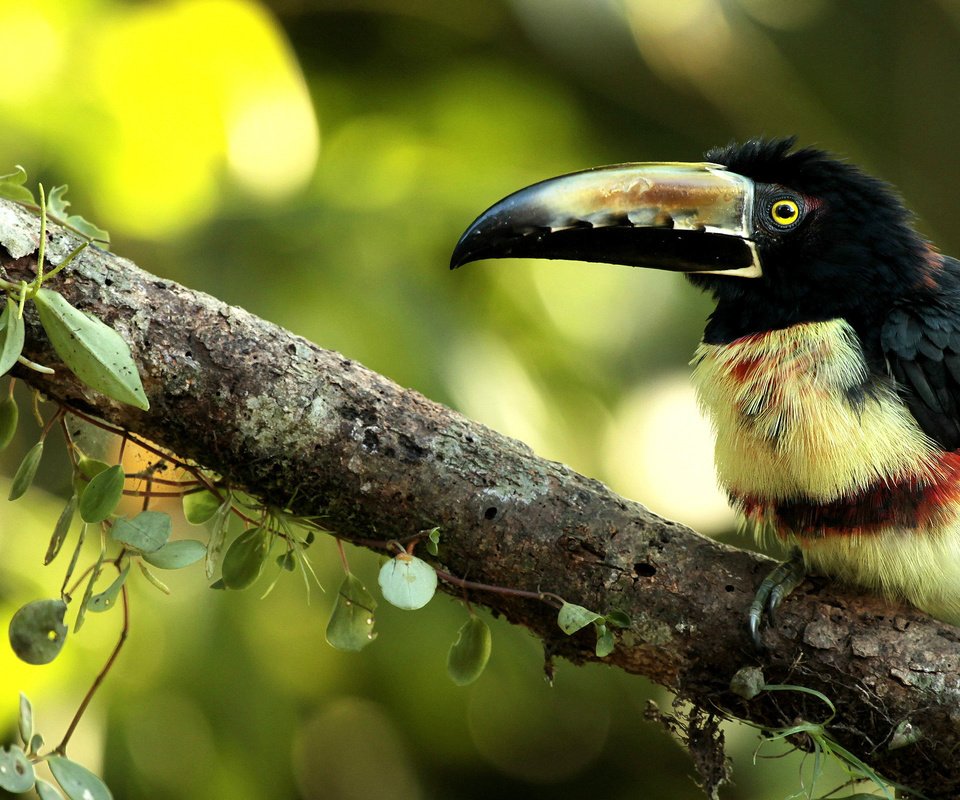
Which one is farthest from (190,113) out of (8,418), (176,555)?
(176,555)

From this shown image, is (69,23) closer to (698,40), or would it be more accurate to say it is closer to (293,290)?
(293,290)

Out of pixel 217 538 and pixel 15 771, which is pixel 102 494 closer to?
pixel 217 538

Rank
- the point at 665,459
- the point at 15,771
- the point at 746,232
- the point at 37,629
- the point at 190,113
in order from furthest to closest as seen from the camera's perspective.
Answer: the point at 665,459
the point at 190,113
the point at 746,232
the point at 37,629
the point at 15,771

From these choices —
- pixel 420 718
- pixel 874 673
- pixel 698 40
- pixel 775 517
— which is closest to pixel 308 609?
pixel 420 718

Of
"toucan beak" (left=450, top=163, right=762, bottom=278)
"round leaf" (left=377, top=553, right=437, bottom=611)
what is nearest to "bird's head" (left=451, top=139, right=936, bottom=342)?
"toucan beak" (left=450, top=163, right=762, bottom=278)

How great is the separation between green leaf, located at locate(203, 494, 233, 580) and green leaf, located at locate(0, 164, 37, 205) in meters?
0.53

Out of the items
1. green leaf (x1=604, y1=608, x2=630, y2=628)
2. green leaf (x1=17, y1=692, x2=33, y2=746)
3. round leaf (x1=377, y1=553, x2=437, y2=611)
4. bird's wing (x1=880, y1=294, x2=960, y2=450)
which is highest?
bird's wing (x1=880, y1=294, x2=960, y2=450)

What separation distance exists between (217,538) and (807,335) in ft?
3.68

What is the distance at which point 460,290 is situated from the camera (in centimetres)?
395

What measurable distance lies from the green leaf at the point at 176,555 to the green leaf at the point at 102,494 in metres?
0.09

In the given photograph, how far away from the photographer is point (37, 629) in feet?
4.87

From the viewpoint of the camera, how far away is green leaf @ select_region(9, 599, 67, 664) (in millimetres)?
1480

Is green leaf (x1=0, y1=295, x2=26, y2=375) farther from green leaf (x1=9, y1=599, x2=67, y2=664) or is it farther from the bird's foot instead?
the bird's foot

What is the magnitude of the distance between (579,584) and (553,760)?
124 inches
